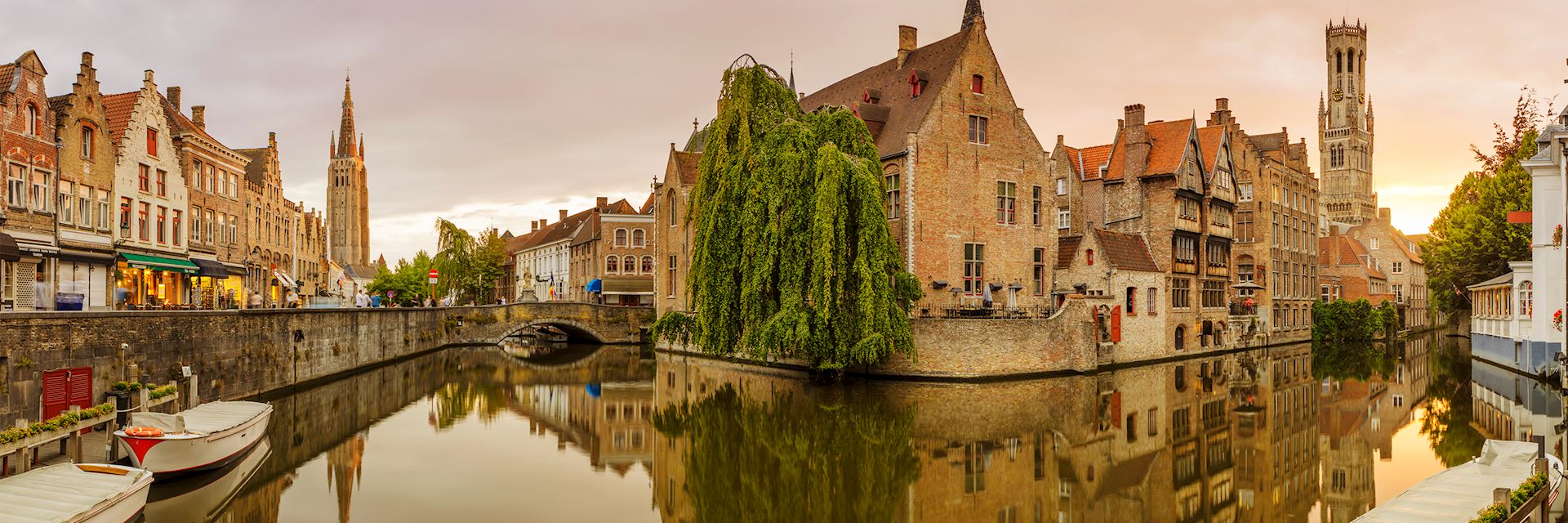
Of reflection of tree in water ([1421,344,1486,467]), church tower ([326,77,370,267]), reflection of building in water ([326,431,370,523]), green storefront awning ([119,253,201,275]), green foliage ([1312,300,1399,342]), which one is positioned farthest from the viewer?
church tower ([326,77,370,267])

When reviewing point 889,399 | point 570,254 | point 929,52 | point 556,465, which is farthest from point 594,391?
point 570,254

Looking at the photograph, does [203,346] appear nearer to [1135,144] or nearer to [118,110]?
[118,110]

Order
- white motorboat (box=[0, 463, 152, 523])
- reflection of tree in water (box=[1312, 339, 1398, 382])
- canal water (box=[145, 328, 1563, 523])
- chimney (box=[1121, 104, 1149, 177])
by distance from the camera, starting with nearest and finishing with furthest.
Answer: white motorboat (box=[0, 463, 152, 523]), canal water (box=[145, 328, 1563, 523]), reflection of tree in water (box=[1312, 339, 1398, 382]), chimney (box=[1121, 104, 1149, 177])

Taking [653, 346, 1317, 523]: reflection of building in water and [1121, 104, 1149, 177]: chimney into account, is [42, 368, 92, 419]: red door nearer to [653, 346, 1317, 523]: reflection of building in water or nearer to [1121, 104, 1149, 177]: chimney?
[653, 346, 1317, 523]: reflection of building in water

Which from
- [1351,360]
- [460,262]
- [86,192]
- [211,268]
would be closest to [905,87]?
[1351,360]

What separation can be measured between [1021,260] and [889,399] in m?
12.7

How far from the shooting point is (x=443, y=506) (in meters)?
13.9

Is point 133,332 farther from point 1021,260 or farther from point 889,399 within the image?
point 1021,260

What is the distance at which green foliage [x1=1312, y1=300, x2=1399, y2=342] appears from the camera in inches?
2060

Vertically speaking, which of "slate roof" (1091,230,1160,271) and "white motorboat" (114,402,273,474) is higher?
"slate roof" (1091,230,1160,271)

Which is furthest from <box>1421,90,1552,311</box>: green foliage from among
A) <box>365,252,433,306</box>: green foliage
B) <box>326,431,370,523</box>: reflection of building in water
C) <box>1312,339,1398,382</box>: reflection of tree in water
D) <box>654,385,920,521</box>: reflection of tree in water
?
<box>365,252,433,306</box>: green foliage

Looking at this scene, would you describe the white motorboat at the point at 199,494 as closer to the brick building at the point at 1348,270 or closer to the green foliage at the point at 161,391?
the green foliage at the point at 161,391

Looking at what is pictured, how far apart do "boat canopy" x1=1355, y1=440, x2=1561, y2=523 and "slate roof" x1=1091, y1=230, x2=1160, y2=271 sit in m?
23.1

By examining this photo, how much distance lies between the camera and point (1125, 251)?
3628 centimetres
